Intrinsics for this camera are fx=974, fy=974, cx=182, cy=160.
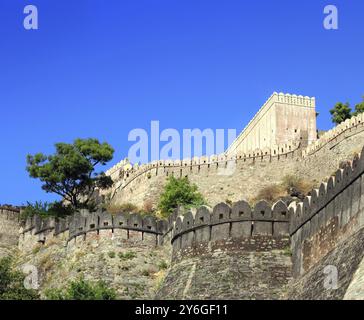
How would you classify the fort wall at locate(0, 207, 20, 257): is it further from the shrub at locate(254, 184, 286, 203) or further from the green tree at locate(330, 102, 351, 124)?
the green tree at locate(330, 102, 351, 124)

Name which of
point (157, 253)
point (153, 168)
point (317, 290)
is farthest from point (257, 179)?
point (317, 290)

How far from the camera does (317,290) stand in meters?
29.8

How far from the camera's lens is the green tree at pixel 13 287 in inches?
1495

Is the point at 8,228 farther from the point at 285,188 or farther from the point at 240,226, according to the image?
the point at 240,226

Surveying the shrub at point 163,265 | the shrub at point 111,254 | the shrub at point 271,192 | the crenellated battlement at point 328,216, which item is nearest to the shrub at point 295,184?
the shrub at point 271,192

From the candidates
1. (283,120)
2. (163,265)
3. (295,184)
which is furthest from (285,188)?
(163,265)

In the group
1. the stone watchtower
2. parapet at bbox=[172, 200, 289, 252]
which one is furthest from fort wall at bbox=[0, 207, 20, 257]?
the stone watchtower

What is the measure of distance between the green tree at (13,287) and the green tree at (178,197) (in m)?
15.5

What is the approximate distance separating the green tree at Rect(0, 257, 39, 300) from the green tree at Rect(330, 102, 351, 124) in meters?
34.0

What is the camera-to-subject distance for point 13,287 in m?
39.7

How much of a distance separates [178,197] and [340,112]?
17.5 m

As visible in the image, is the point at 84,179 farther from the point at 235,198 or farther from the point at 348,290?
the point at 348,290
